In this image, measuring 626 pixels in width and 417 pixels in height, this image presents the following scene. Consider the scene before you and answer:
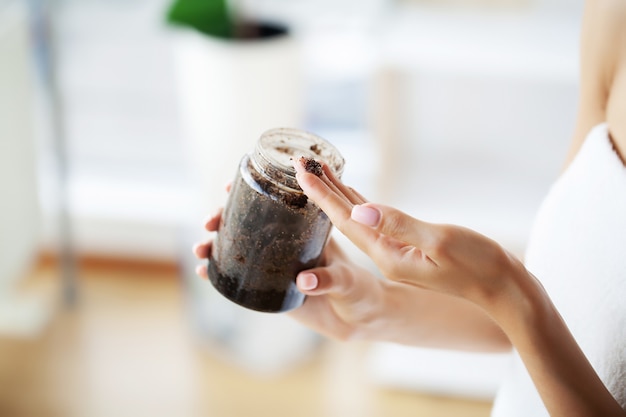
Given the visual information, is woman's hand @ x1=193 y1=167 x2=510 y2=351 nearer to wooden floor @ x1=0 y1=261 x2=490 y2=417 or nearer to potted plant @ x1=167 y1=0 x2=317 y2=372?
potted plant @ x1=167 y1=0 x2=317 y2=372

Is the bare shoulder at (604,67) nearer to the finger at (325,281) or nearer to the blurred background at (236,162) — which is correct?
the finger at (325,281)

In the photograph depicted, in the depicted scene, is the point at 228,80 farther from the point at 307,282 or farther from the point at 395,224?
the point at 395,224

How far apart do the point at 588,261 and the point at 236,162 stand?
4.14 ft

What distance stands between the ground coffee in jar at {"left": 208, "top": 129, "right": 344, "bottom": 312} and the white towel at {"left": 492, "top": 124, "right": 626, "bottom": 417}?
0.26m

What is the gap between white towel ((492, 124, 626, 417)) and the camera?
866mm

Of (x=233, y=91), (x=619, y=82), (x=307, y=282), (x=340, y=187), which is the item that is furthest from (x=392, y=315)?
(x=233, y=91)

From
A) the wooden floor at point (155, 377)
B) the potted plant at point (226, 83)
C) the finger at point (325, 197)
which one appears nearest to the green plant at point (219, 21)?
the potted plant at point (226, 83)

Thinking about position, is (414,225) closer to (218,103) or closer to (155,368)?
(218,103)

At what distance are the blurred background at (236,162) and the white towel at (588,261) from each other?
1.09 m

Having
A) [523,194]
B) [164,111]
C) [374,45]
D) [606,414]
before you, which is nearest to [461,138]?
[523,194]

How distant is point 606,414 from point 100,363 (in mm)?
1877

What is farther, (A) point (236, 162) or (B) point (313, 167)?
(A) point (236, 162)

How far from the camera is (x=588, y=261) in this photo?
90cm

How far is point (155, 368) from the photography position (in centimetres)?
238
